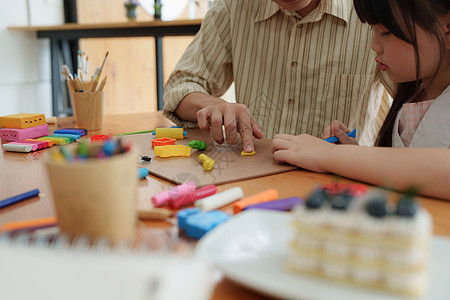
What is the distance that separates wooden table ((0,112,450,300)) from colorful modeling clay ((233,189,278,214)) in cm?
2

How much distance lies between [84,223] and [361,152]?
1.62 feet

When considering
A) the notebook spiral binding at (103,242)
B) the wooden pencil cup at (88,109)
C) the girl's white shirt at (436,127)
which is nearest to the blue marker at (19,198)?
the notebook spiral binding at (103,242)

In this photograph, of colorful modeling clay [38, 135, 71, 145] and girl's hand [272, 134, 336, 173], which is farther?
colorful modeling clay [38, 135, 71, 145]

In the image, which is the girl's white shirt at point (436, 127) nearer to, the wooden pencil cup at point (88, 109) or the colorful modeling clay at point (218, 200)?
the colorful modeling clay at point (218, 200)

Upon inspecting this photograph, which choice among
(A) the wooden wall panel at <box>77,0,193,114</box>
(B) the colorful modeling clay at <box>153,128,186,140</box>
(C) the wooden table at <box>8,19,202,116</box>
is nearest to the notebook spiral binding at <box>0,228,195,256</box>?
(B) the colorful modeling clay at <box>153,128,186,140</box>

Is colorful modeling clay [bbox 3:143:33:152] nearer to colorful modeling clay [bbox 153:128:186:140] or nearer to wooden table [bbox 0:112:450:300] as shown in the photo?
wooden table [bbox 0:112:450:300]

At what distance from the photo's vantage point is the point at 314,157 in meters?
0.77

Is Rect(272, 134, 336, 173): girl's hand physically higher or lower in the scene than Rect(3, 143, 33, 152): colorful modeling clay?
higher

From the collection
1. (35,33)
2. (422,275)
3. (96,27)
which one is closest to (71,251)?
(422,275)

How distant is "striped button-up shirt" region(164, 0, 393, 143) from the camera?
4.26 feet

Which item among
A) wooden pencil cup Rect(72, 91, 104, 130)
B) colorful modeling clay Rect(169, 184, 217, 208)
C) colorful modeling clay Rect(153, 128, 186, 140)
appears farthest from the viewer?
wooden pencil cup Rect(72, 91, 104, 130)

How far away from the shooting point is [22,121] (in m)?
1.02

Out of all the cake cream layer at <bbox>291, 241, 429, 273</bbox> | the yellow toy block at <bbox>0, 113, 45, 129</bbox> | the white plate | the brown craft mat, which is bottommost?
the brown craft mat

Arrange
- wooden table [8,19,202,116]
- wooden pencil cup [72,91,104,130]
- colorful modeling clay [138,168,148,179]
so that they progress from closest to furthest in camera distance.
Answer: colorful modeling clay [138,168,148,179] → wooden pencil cup [72,91,104,130] → wooden table [8,19,202,116]
